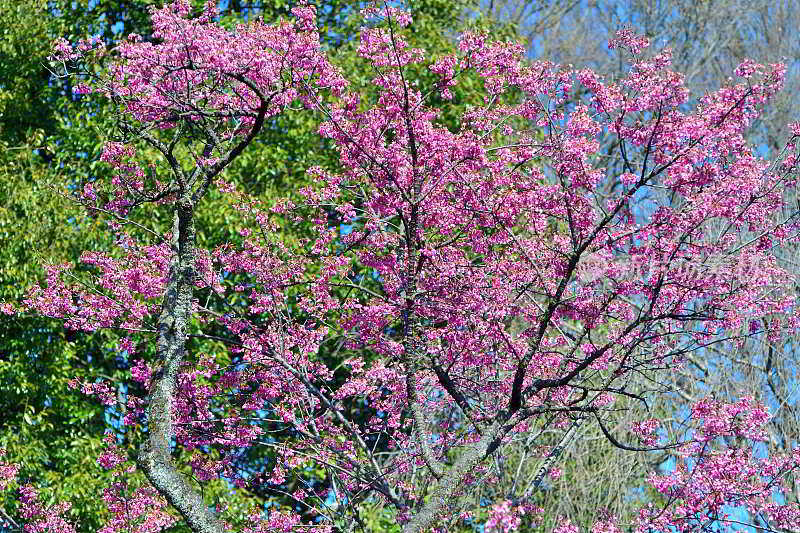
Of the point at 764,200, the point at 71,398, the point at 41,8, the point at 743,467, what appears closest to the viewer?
the point at 764,200

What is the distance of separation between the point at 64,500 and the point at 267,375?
4.18 meters

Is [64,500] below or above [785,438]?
below

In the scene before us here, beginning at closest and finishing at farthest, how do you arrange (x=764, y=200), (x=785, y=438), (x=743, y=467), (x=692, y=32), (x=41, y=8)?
(x=764, y=200) < (x=743, y=467) < (x=785, y=438) < (x=41, y=8) < (x=692, y=32)

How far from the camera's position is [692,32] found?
792 inches

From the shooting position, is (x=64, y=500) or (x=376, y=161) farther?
(x=64, y=500)

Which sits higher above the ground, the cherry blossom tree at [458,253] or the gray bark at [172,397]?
the cherry blossom tree at [458,253]

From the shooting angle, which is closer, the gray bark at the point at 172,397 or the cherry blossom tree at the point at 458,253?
the gray bark at the point at 172,397

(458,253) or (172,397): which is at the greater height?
(458,253)

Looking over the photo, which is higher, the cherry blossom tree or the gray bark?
the cherry blossom tree

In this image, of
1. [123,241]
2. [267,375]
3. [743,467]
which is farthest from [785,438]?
[123,241]

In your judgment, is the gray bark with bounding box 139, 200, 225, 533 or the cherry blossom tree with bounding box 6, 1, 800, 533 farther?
the cherry blossom tree with bounding box 6, 1, 800, 533

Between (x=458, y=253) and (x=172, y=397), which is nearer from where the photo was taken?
(x=172, y=397)

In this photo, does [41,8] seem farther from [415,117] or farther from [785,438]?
[785,438]

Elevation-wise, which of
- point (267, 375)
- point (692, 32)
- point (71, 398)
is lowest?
point (71, 398)
